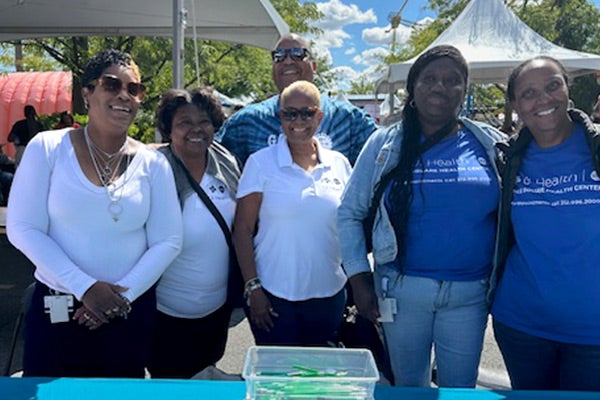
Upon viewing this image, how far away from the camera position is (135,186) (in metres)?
2.04

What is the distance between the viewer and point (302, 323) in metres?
2.33

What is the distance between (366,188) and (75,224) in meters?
1.12

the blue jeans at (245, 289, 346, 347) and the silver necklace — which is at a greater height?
the silver necklace

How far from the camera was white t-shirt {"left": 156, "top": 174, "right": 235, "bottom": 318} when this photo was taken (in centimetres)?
230

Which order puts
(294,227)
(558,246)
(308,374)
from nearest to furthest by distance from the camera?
1. (308,374)
2. (558,246)
3. (294,227)

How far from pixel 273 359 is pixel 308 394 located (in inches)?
9.8

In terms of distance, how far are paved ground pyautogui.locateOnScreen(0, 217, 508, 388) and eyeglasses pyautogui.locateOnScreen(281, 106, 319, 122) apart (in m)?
2.07

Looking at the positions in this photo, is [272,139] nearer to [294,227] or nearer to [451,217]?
[294,227]

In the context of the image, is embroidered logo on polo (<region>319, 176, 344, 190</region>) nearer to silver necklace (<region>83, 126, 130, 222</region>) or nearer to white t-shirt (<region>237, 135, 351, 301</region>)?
white t-shirt (<region>237, 135, 351, 301</region>)

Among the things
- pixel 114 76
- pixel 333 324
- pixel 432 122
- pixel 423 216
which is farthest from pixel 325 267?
pixel 114 76

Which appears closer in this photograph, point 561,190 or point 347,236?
point 561,190

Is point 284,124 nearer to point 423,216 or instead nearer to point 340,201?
point 340,201

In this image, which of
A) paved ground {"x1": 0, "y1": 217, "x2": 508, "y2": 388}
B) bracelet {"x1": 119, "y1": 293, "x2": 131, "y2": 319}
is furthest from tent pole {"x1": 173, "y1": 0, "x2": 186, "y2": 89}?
bracelet {"x1": 119, "y1": 293, "x2": 131, "y2": 319}

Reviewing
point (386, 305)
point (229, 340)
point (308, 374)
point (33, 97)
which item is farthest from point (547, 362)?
point (33, 97)
